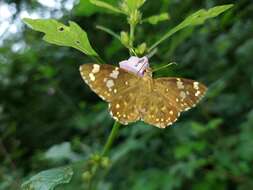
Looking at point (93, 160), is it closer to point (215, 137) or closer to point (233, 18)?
point (233, 18)

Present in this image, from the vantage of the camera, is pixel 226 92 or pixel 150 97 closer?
pixel 150 97

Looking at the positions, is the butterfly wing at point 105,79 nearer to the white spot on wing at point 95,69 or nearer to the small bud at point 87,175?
the white spot on wing at point 95,69

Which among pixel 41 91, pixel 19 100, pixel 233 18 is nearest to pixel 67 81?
pixel 41 91

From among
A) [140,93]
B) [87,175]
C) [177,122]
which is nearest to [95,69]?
[140,93]

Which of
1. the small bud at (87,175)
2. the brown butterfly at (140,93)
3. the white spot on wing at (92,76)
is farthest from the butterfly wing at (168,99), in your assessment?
the small bud at (87,175)

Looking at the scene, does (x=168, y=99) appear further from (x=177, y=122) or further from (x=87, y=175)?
(x=177, y=122)
